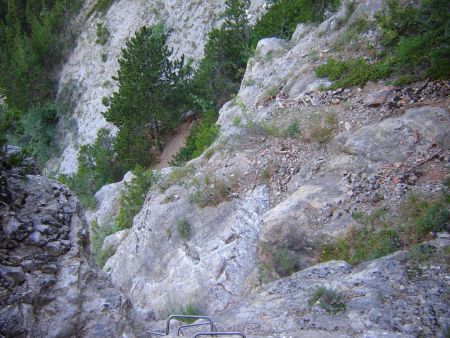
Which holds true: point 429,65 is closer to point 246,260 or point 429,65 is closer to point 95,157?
point 246,260

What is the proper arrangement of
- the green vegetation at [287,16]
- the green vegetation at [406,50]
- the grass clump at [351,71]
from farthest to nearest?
the green vegetation at [287,16]
the grass clump at [351,71]
the green vegetation at [406,50]

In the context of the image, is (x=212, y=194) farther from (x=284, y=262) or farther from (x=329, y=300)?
(x=329, y=300)

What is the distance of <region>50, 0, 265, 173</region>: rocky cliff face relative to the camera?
95.3 ft

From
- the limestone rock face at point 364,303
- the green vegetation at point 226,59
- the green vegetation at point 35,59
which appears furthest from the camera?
the green vegetation at point 35,59

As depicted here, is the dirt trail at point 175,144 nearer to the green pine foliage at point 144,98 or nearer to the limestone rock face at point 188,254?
the green pine foliage at point 144,98

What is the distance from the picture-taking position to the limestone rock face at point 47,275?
5340 mm

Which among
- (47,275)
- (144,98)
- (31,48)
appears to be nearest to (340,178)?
(47,275)

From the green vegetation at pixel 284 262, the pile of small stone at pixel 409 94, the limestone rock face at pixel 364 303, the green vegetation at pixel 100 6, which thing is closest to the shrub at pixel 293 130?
the pile of small stone at pixel 409 94

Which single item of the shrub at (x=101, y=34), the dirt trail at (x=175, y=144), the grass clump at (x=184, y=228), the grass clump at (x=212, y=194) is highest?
the shrub at (x=101, y=34)

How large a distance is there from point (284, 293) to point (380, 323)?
1624 mm

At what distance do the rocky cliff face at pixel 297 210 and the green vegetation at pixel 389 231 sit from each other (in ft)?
0.78

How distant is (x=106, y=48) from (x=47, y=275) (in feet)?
99.1

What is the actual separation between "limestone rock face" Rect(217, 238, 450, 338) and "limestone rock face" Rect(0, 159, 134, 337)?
1792mm

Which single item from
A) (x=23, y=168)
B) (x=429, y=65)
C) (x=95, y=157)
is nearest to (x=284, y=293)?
(x=23, y=168)
